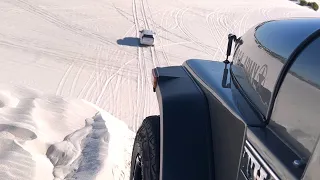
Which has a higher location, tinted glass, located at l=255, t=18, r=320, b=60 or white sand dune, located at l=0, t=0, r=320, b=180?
tinted glass, located at l=255, t=18, r=320, b=60

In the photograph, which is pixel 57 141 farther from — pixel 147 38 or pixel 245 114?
pixel 147 38

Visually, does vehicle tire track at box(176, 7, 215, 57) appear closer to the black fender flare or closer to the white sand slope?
the white sand slope

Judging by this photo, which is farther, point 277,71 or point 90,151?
point 90,151

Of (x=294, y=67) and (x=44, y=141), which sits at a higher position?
(x=294, y=67)

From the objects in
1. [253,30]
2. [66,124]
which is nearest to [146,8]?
[66,124]

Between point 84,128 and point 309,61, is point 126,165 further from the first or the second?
point 309,61

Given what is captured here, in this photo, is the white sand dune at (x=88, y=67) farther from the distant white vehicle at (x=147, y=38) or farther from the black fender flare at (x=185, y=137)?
the black fender flare at (x=185, y=137)

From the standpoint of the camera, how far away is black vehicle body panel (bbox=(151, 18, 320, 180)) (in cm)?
212

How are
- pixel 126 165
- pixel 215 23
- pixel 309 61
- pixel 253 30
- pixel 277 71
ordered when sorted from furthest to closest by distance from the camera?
pixel 215 23 < pixel 126 165 < pixel 253 30 < pixel 277 71 < pixel 309 61

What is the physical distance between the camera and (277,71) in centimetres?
224

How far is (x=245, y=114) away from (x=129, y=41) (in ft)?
44.6

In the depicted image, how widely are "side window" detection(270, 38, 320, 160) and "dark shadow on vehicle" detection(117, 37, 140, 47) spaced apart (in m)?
13.3

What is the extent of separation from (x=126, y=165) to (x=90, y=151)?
0.46 meters

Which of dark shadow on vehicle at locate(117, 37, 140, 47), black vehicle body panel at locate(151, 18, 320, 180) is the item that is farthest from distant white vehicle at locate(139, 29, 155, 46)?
black vehicle body panel at locate(151, 18, 320, 180)
